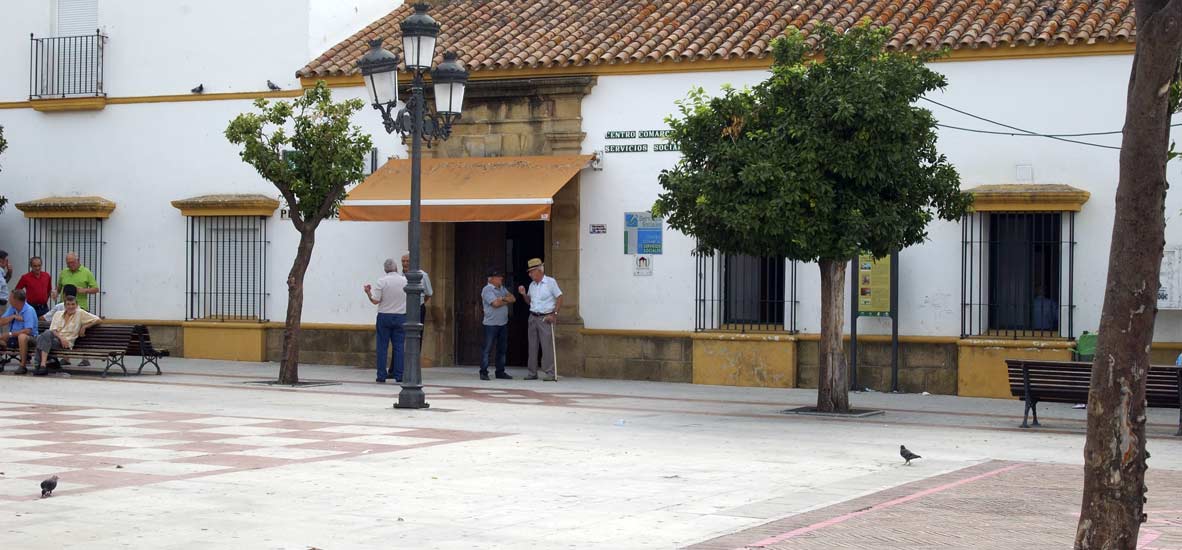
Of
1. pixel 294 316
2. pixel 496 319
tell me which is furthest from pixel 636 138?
pixel 294 316

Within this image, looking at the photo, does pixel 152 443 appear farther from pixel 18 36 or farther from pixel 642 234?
pixel 18 36

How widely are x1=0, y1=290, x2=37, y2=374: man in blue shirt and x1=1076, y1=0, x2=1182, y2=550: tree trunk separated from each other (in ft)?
51.4

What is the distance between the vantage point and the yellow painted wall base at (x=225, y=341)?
2122 cm

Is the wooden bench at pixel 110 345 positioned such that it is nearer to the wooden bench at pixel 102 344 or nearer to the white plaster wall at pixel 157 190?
the wooden bench at pixel 102 344

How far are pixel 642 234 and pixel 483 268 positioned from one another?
2.77 metres

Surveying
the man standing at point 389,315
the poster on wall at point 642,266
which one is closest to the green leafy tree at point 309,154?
A: the man standing at point 389,315

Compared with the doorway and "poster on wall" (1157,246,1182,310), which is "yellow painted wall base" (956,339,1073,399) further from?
the doorway

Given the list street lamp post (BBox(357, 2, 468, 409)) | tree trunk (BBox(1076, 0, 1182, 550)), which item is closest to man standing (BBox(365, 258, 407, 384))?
street lamp post (BBox(357, 2, 468, 409))

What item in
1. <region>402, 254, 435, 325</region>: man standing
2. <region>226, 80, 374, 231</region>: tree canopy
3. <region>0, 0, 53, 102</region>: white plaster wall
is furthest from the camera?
<region>0, 0, 53, 102</region>: white plaster wall

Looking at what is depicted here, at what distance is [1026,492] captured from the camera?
9328 millimetres

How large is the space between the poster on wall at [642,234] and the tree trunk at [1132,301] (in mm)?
13634

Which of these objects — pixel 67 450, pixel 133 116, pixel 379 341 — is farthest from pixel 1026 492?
pixel 133 116

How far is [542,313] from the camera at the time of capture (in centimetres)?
1870

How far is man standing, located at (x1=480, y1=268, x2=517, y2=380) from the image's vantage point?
18.8 meters
